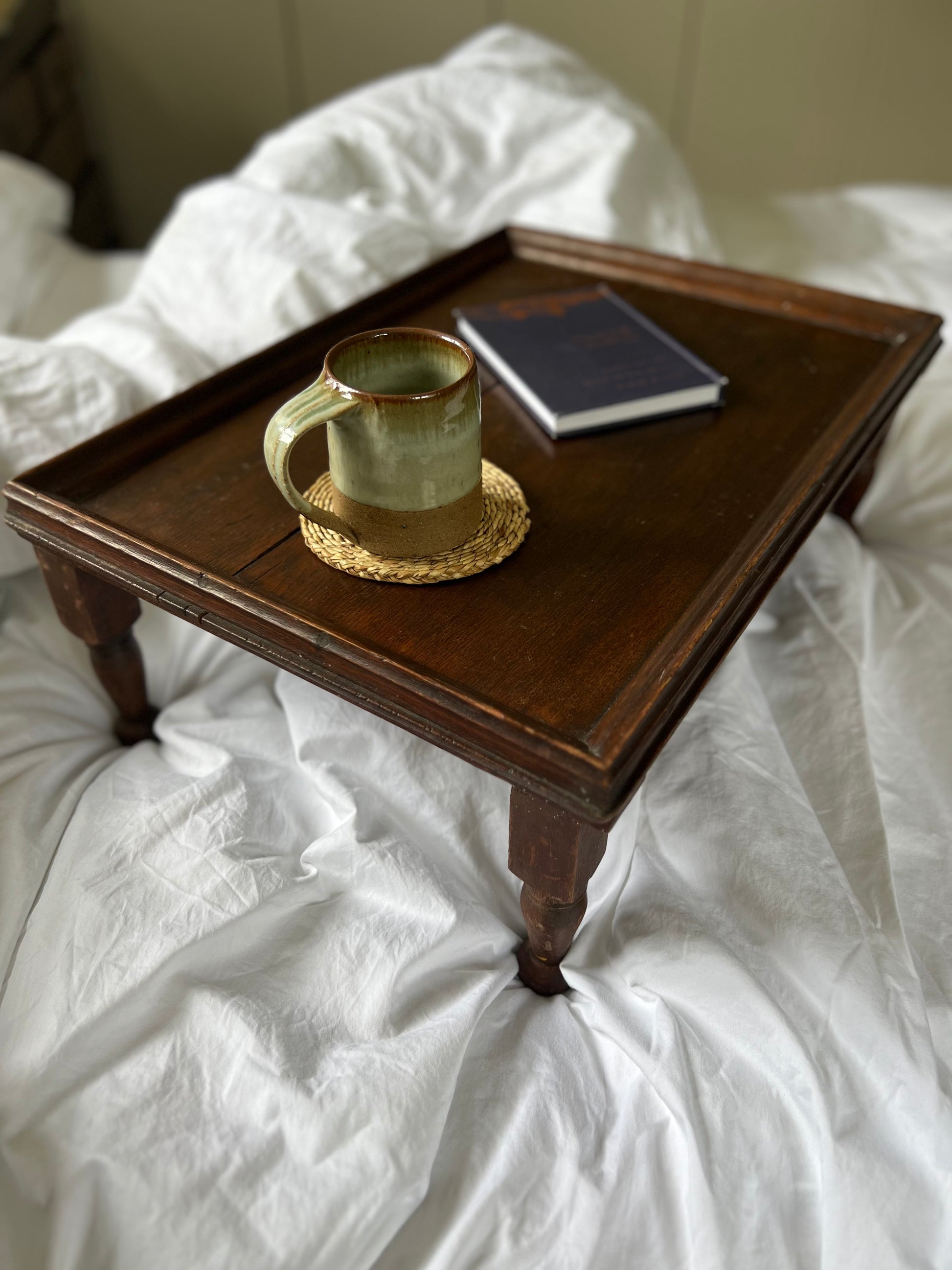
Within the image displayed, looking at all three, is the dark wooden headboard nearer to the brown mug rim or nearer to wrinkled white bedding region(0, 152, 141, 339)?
wrinkled white bedding region(0, 152, 141, 339)

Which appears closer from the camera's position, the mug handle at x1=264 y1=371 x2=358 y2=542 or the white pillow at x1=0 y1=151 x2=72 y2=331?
the mug handle at x1=264 y1=371 x2=358 y2=542

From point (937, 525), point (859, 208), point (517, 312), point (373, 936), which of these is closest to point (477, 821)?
point (373, 936)

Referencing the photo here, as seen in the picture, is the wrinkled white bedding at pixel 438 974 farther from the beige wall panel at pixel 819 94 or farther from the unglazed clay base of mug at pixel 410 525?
the beige wall panel at pixel 819 94

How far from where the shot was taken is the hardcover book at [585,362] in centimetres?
59

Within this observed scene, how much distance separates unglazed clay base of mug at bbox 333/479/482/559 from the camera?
463 millimetres

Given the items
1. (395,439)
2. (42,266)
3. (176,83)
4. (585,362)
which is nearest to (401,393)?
(395,439)

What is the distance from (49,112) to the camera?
4.80 feet

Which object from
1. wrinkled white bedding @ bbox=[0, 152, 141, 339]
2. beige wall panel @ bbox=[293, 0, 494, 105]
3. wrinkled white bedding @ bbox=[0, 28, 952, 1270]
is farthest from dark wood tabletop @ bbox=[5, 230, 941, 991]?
beige wall panel @ bbox=[293, 0, 494, 105]

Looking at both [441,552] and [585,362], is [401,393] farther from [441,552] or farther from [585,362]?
[585,362]

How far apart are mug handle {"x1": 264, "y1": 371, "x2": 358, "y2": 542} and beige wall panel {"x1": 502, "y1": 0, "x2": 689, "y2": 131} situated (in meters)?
1.36

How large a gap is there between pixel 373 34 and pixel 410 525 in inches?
56.4

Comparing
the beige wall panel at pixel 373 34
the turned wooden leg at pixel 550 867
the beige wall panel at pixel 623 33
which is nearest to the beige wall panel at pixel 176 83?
the beige wall panel at pixel 373 34

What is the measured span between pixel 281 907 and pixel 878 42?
63.0 inches

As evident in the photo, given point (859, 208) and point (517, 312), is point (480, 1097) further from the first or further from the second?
point (859, 208)
